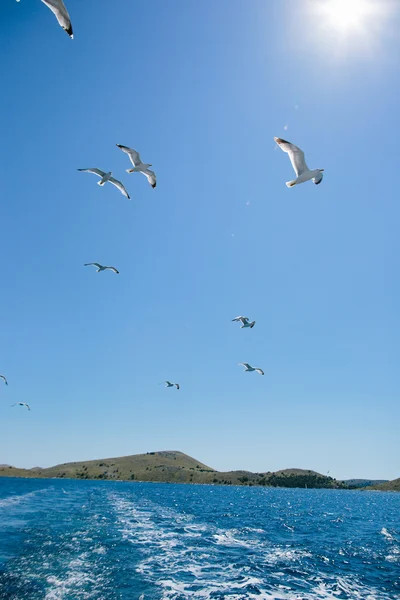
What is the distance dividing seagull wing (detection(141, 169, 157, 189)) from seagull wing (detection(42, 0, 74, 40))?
12934 mm

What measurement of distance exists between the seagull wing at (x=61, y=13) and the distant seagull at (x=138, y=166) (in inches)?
448

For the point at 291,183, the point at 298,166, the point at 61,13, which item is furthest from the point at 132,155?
the point at 61,13

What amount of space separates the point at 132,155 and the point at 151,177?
6.54 feet

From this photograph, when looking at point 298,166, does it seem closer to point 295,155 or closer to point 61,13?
point 295,155

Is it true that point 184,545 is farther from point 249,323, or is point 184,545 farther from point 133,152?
point 133,152

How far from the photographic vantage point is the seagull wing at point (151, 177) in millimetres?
25803

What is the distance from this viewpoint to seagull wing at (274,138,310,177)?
800 inches

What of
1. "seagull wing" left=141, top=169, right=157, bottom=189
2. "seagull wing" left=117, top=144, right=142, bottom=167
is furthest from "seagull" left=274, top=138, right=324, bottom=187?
"seagull wing" left=117, top=144, right=142, bottom=167

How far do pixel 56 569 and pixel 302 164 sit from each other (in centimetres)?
2644

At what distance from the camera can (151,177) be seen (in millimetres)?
26125

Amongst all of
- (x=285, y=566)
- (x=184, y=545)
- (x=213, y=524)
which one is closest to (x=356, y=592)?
(x=285, y=566)

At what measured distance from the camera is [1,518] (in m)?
42.3

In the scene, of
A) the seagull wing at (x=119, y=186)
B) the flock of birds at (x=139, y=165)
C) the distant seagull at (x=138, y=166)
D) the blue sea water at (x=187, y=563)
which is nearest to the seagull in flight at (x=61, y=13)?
the flock of birds at (x=139, y=165)

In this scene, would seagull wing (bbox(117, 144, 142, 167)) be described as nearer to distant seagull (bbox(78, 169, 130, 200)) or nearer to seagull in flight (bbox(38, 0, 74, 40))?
distant seagull (bbox(78, 169, 130, 200))
